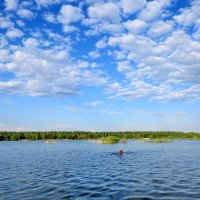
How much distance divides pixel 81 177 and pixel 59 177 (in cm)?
290

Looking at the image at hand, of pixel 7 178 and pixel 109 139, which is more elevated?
pixel 109 139

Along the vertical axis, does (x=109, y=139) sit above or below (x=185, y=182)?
above

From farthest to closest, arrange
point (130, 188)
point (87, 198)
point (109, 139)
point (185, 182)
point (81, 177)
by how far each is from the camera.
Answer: point (109, 139), point (81, 177), point (185, 182), point (130, 188), point (87, 198)

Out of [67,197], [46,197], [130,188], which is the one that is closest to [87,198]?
[67,197]

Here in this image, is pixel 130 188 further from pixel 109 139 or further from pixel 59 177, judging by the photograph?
pixel 109 139

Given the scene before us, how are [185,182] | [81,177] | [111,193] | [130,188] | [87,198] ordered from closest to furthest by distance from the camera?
1. [87,198]
2. [111,193]
3. [130,188]
4. [185,182]
5. [81,177]

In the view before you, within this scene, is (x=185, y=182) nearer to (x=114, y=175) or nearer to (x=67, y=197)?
(x=114, y=175)

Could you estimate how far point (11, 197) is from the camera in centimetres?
2622

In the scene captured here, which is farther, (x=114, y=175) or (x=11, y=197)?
(x=114, y=175)

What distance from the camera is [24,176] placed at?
38438mm

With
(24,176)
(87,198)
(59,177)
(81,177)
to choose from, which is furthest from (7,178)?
(87,198)

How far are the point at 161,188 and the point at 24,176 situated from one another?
19088 millimetres

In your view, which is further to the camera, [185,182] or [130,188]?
[185,182]

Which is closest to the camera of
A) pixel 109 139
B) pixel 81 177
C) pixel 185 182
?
pixel 185 182
